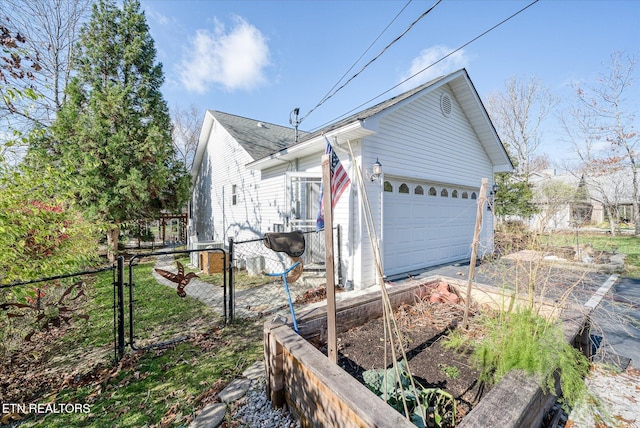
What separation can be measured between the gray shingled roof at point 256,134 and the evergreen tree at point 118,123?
264 cm

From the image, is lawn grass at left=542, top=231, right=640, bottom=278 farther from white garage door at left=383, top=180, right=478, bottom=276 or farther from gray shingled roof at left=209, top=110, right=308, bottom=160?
gray shingled roof at left=209, top=110, right=308, bottom=160

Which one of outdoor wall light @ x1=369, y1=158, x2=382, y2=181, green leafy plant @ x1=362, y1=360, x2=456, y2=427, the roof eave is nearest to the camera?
green leafy plant @ x1=362, y1=360, x2=456, y2=427

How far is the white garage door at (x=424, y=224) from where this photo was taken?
6.39 meters

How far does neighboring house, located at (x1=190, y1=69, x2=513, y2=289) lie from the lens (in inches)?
223

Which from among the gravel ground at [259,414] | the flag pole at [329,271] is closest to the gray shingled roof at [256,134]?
the flag pole at [329,271]

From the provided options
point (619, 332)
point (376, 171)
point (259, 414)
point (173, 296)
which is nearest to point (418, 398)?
point (259, 414)

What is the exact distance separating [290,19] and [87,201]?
9.30m

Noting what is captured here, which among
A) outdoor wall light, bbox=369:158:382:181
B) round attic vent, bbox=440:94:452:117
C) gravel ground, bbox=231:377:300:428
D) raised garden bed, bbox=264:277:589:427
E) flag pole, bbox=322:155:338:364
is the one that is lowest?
gravel ground, bbox=231:377:300:428

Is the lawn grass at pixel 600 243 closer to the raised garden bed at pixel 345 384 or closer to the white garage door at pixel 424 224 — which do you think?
the raised garden bed at pixel 345 384

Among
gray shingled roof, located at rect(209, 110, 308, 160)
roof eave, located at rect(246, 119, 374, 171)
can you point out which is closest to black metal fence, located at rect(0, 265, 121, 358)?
roof eave, located at rect(246, 119, 374, 171)

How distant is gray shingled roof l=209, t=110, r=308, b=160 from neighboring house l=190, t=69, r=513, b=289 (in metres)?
0.08

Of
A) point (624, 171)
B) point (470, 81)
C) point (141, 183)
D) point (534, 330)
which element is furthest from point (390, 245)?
point (624, 171)

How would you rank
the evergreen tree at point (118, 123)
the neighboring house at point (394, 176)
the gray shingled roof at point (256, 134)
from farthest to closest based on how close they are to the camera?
the gray shingled roof at point (256, 134) → the evergreen tree at point (118, 123) → the neighboring house at point (394, 176)

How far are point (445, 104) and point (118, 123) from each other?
1165cm
